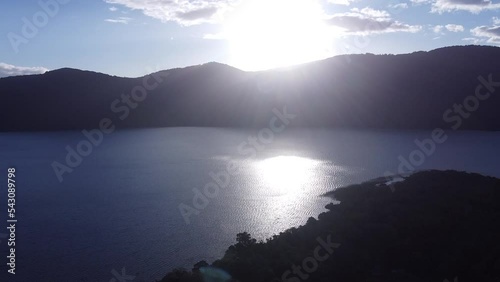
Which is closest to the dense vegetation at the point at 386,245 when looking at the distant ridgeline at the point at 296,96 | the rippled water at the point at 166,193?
the rippled water at the point at 166,193

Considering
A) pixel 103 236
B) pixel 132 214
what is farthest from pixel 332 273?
pixel 132 214

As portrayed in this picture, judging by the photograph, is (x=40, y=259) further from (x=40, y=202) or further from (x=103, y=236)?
(x=40, y=202)

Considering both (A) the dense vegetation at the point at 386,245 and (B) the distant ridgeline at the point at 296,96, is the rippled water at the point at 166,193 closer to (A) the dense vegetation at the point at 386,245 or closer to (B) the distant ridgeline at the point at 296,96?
(A) the dense vegetation at the point at 386,245

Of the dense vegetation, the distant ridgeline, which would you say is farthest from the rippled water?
the distant ridgeline

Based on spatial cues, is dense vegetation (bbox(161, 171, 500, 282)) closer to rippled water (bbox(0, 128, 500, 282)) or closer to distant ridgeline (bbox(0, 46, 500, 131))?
rippled water (bbox(0, 128, 500, 282))

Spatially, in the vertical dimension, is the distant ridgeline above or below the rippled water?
above

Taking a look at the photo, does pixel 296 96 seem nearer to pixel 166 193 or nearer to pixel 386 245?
pixel 166 193
